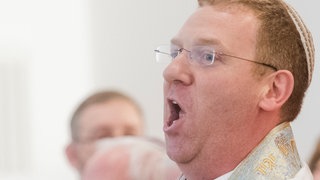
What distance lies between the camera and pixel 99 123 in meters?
3.46

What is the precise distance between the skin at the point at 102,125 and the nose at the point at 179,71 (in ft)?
5.25

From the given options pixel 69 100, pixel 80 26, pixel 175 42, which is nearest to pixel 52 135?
pixel 69 100

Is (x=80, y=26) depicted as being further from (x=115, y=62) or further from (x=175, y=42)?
(x=175, y=42)

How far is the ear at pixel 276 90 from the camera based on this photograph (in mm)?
1829

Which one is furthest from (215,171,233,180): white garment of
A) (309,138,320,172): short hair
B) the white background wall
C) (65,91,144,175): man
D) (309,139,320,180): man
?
the white background wall

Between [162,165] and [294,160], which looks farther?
[162,165]

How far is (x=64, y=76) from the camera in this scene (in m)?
6.33

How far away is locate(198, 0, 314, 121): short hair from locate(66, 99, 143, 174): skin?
1594 millimetres

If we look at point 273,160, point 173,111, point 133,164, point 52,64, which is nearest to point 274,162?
point 273,160

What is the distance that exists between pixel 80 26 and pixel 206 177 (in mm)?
4587

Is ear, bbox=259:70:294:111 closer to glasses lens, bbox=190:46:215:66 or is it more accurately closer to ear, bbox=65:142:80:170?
glasses lens, bbox=190:46:215:66

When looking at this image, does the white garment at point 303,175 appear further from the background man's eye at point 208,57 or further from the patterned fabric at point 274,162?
the background man's eye at point 208,57

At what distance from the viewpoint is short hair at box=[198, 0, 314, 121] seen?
A: 6.00ft

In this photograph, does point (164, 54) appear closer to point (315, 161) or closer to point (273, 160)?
point (273, 160)
